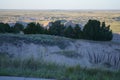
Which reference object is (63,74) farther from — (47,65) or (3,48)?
(3,48)

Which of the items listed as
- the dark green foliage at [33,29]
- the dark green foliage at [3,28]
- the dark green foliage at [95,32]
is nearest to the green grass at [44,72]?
the dark green foliage at [95,32]

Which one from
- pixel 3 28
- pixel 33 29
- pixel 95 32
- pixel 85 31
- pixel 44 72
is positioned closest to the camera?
pixel 44 72

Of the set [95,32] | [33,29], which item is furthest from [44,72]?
[33,29]

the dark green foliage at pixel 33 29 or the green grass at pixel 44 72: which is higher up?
the green grass at pixel 44 72

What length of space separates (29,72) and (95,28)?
30444 millimetres

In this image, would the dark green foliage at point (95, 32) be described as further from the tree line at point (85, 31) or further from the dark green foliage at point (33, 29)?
the dark green foliage at point (33, 29)

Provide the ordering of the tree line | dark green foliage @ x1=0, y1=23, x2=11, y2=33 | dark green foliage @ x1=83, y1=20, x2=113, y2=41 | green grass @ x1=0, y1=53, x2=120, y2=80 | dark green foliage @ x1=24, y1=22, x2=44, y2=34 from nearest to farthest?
green grass @ x1=0, y1=53, x2=120, y2=80
dark green foliage @ x1=83, y1=20, x2=113, y2=41
the tree line
dark green foliage @ x1=0, y1=23, x2=11, y2=33
dark green foliage @ x1=24, y1=22, x2=44, y2=34

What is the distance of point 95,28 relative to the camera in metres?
36.8

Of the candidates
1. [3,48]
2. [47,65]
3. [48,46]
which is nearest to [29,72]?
[47,65]

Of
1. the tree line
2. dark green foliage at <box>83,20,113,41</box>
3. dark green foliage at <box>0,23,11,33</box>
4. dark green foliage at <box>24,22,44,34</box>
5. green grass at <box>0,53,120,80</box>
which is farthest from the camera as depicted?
dark green foliage at <box>24,22,44,34</box>

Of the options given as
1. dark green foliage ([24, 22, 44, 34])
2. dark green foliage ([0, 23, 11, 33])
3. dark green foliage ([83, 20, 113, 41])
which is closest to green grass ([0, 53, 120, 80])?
dark green foliage ([83, 20, 113, 41])

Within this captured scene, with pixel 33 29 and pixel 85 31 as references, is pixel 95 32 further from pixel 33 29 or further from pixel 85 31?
pixel 33 29

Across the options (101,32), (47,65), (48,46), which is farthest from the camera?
(101,32)

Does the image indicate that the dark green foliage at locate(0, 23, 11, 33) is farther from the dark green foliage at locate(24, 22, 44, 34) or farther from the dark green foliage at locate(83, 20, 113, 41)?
the dark green foliage at locate(83, 20, 113, 41)
